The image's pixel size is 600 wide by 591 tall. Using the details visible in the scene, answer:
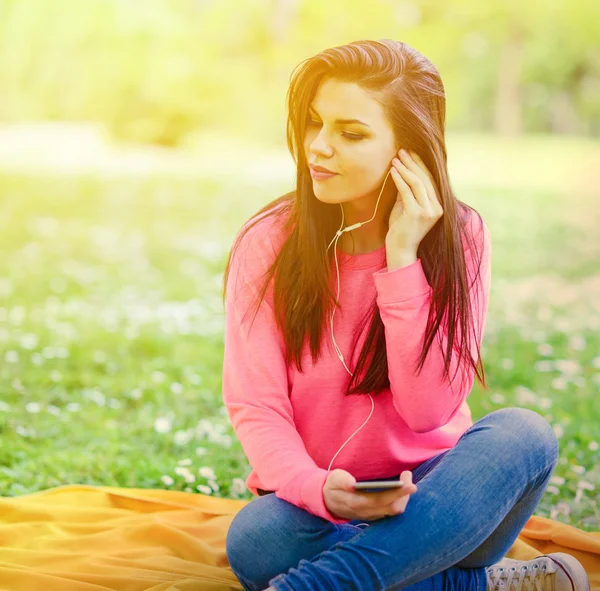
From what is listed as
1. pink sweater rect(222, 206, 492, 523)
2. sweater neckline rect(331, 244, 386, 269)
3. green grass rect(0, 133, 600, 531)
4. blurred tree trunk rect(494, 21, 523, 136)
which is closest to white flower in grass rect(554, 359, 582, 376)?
green grass rect(0, 133, 600, 531)

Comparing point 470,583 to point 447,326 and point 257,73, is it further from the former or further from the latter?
point 257,73

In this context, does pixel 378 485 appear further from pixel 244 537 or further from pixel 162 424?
pixel 162 424

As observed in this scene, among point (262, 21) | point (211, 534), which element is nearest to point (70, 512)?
point (211, 534)

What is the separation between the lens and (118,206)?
938 cm

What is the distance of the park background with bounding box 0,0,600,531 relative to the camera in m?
3.71

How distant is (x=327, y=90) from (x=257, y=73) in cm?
1173

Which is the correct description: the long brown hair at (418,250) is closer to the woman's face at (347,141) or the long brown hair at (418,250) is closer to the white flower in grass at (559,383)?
the woman's face at (347,141)

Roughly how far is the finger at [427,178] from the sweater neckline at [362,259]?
0.66 ft

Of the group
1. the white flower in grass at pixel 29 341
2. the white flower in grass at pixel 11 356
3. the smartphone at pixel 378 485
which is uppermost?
the smartphone at pixel 378 485

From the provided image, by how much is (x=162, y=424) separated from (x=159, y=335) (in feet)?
4.82

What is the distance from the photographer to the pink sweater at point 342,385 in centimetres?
218

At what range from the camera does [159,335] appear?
17.2ft

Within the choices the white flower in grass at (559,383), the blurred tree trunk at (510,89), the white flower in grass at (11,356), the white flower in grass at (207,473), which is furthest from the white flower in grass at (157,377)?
the blurred tree trunk at (510,89)

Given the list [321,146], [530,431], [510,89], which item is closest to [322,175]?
[321,146]
